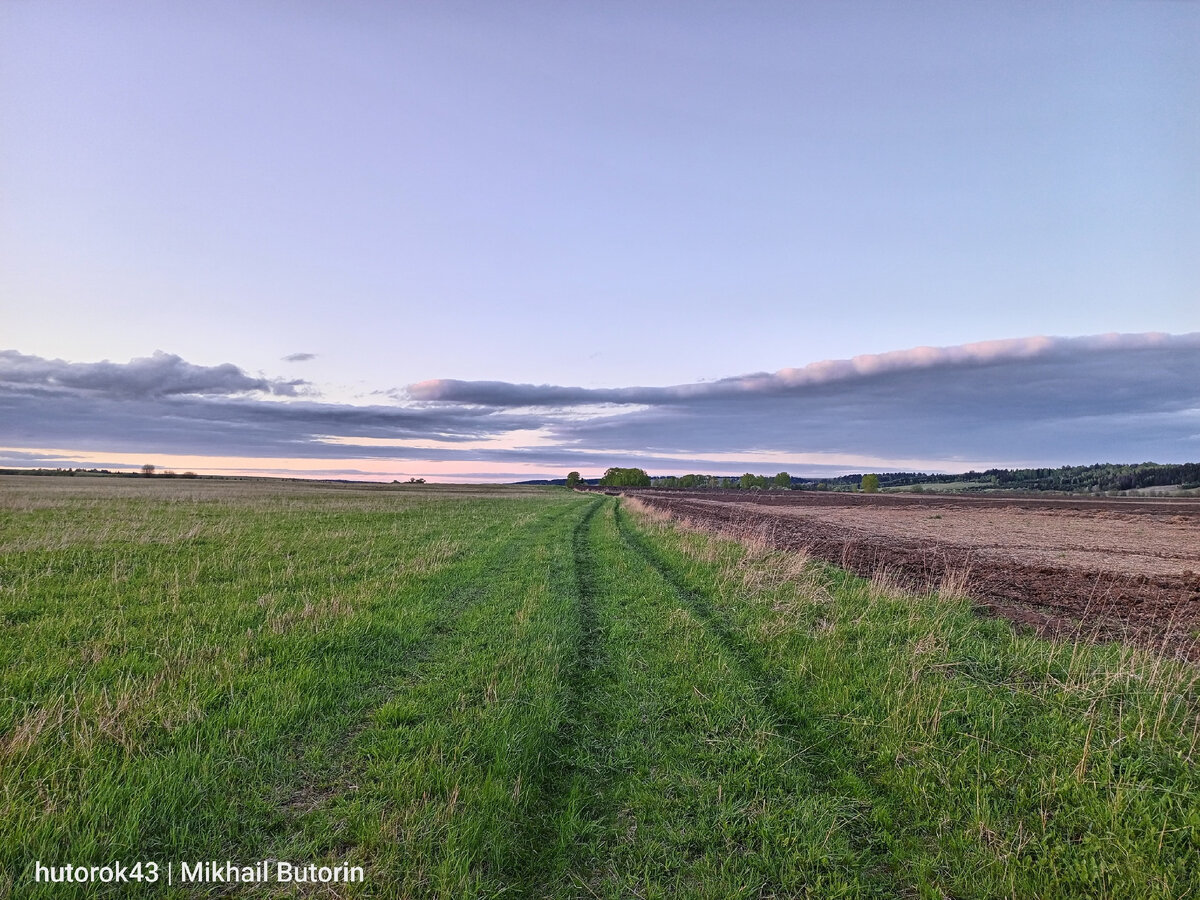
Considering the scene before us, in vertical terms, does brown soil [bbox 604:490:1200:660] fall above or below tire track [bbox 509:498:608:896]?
below

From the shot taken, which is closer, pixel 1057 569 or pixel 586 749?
pixel 586 749

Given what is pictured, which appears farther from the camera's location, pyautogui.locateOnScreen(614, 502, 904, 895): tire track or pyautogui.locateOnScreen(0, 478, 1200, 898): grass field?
pyautogui.locateOnScreen(614, 502, 904, 895): tire track

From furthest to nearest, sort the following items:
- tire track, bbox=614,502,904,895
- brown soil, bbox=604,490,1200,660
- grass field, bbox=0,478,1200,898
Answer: brown soil, bbox=604,490,1200,660
tire track, bbox=614,502,904,895
grass field, bbox=0,478,1200,898

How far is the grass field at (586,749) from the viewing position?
435cm

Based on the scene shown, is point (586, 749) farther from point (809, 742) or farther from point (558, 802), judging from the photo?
point (809, 742)

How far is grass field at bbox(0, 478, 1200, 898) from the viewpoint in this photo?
14.3 feet

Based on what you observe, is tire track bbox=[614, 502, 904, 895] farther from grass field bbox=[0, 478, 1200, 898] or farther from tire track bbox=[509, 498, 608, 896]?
tire track bbox=[509, 498, 608, 896]

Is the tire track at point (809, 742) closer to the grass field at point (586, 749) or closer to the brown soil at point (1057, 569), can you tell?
the grass field at point (586, 749)

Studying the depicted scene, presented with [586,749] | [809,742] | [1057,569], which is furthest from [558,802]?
[1057,569]

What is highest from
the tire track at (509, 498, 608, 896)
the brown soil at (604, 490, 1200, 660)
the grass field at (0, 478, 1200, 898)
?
the grass field at (0, 478, 1200, 898)

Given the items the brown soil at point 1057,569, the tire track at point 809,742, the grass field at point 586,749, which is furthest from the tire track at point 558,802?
the brown soil at point 1057,569

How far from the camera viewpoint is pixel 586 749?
6320 millimetres

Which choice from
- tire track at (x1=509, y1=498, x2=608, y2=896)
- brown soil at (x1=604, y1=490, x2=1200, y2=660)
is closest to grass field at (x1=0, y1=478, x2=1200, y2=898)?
tire track at (x1=509, y1=498, x2=608, y2=896)

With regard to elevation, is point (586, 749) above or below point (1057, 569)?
above
